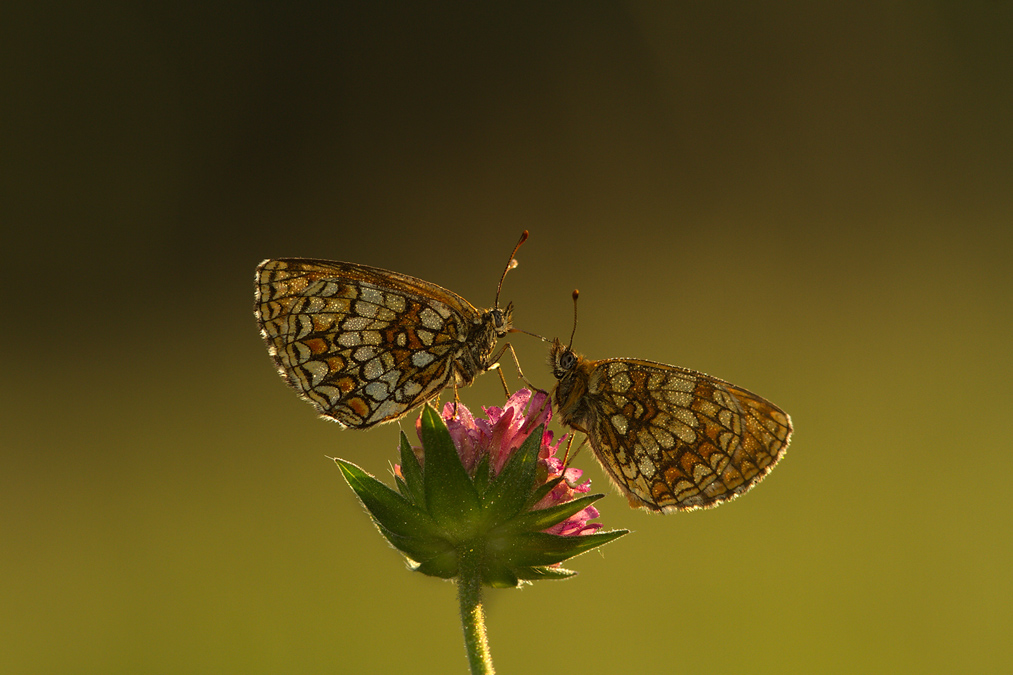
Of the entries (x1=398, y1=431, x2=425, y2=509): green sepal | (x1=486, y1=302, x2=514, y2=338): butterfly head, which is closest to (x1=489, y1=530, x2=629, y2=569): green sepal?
(x1=398, y1=431, x2=425, y2=509): green sepal

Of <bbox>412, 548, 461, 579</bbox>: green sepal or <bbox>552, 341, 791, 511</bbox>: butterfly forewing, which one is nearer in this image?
<bbox>412, 548, 461, 579</bbox>: green sepal

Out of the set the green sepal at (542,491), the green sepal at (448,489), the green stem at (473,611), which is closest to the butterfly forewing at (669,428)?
the green sepal at (542,491)

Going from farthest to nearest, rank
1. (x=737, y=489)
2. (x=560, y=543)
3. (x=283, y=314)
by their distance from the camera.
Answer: (x=283, y=314) < (x=737, y=489) < (x=560, y=543)

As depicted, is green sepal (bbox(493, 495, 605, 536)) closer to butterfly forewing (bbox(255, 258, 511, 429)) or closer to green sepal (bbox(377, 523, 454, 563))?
green sepal (bbox(377, 523, 454, 563))

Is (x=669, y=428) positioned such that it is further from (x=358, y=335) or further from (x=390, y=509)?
(x=358, y=335)

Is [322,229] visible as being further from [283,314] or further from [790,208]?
[283,314]

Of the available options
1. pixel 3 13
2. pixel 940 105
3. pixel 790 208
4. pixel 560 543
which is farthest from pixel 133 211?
pixel 940 105

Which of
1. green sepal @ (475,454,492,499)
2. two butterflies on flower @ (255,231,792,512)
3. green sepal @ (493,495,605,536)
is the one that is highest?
two butterflies on flower @ (255,231,792,512)
